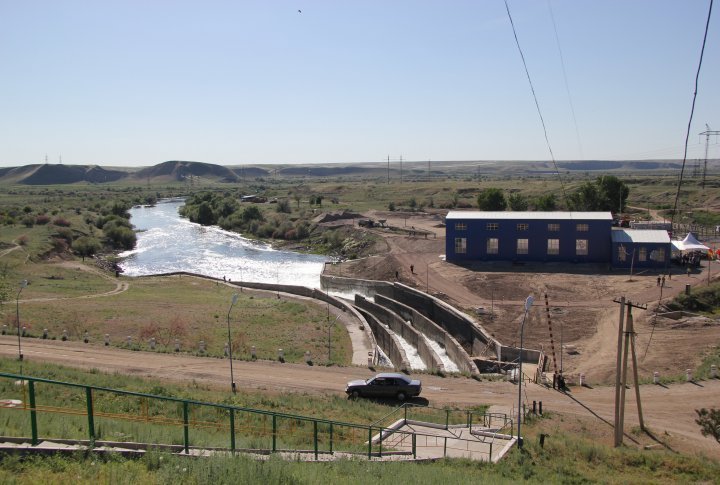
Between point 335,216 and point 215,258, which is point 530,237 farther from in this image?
point 335,216

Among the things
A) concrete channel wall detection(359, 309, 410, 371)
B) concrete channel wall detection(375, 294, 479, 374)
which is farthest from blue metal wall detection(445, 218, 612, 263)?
concrete channel wall detection(359, 309, 410, 371)

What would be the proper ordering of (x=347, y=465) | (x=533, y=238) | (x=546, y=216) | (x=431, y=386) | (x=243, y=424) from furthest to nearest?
(x=546, y=216)
(x=533, y=238)
(x=431, y=386)
(x=243, y=424)
(x=347, y=465)

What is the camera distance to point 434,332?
4012cm

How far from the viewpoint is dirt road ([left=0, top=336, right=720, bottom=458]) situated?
21.5 meters

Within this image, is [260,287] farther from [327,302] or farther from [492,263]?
[492,263]

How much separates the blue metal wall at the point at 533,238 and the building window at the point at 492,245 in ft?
0.85

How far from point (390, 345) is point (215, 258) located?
42.6 meters

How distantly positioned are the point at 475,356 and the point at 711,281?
1842 cm

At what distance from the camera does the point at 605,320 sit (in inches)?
1451

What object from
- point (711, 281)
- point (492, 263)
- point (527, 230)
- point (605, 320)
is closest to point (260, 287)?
point (492, 263)

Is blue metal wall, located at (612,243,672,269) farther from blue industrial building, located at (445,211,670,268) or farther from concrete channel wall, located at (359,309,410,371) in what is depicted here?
concrete channel wall, located at (359,309,410,371)

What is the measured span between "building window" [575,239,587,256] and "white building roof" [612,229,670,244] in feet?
7.43

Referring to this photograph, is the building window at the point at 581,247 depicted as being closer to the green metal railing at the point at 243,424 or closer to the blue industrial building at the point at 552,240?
the blue industrial building at the point at 552,240

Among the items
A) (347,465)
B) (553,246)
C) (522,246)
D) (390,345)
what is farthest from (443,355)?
(347,465)
